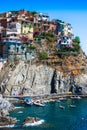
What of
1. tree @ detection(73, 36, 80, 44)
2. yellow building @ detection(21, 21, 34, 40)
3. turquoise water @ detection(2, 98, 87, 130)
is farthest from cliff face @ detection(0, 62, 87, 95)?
tree @ detection(73, 36, 80, 44)

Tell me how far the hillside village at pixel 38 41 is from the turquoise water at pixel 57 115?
15.2 m

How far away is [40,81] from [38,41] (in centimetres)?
1199

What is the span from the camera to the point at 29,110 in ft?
279

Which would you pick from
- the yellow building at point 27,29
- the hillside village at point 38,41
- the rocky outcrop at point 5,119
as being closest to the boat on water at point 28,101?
the rocky outcrop at point 5,119

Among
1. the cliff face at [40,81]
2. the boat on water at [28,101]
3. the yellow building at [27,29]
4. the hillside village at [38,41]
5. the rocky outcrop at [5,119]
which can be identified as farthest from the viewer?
→ the yellow building at [27,29]

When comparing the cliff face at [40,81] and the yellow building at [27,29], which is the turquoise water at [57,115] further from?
the yellow building at [27,29]

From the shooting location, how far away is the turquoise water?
7131cm

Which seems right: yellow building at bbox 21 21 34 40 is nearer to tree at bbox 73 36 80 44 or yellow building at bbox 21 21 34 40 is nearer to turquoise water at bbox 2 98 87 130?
tree at bbox 73 36 80 44

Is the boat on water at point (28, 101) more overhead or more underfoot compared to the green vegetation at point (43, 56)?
more underfoot

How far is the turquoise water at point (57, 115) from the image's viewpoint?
71312 mm

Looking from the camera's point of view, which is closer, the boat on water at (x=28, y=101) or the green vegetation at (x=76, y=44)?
the boat on water at (x=28, y=101)

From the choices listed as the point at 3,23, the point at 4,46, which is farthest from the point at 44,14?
the point at 4,46

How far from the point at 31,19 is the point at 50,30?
21.2 feet

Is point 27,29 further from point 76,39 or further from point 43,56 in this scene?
point 76,39
